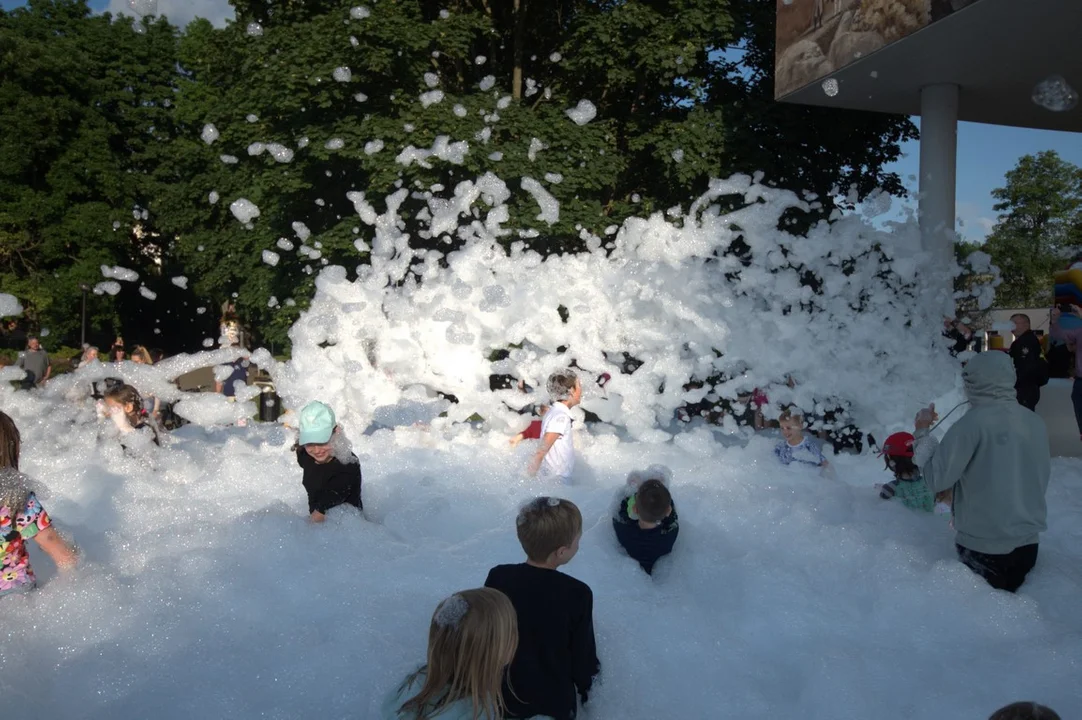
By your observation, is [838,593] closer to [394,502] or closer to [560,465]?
[560,465]

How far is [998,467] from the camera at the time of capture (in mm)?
4117

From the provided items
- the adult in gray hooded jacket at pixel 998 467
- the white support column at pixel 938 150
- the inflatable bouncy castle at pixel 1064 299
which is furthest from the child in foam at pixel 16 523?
the white support column at pixel 938 150

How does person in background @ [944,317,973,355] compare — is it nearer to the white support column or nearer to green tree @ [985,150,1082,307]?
the white support column

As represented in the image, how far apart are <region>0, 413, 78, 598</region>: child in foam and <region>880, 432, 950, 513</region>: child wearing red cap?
4944 millimetres

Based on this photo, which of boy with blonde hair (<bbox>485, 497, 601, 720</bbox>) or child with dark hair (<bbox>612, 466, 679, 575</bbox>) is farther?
child with dark hair (<bbox>612, 466, 679, 575</bbox>)

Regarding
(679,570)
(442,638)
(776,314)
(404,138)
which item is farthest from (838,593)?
(404,138)

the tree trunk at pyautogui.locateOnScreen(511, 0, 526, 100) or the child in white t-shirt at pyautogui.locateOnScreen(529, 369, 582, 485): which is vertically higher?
the tree trunk at pyautogui.locateOnScreen(511, 0, 526, 100)

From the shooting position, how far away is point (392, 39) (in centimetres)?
1280

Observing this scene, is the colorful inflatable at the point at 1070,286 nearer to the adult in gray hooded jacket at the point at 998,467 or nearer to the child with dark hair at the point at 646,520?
the adult in gray hooded jacket at the point at 998,467

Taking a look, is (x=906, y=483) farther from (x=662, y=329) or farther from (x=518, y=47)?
(x=518, y=47)

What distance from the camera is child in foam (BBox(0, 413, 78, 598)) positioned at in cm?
380

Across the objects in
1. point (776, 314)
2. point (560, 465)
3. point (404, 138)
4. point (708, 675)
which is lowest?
point (708, 675)

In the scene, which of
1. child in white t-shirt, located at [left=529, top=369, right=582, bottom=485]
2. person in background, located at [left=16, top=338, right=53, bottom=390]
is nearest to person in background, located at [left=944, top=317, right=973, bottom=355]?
child in white t-shirt, located at [left=529, top=369, right=582, bottom=485]

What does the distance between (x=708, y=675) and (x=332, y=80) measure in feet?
36.7
